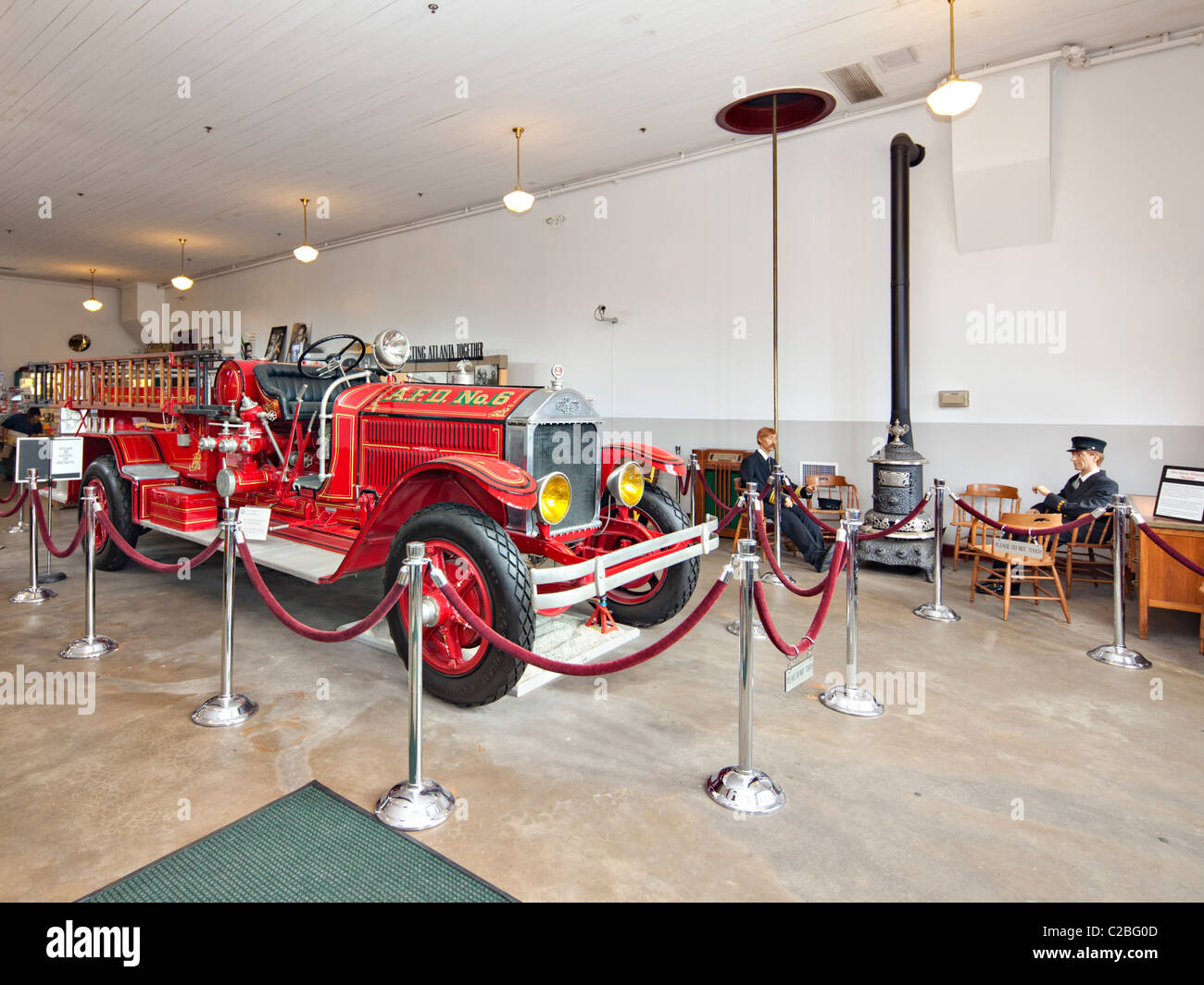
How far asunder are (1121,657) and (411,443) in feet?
13.7

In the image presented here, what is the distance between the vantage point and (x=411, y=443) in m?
3.91

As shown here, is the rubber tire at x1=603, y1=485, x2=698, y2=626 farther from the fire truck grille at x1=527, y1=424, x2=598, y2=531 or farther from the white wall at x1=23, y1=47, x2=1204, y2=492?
the white wall at x1=23, y1=47, x2=1204, y2=492

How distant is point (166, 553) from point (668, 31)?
20.0 ft

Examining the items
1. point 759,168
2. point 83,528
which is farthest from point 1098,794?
point 759,168

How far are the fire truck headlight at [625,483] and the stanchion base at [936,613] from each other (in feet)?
7.43

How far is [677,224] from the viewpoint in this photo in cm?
→ 786

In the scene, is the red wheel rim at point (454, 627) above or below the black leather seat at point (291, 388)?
below

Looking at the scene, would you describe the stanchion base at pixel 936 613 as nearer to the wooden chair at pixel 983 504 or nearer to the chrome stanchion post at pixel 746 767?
the wooden chair at pixel 983 504

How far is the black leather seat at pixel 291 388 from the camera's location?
4660mm

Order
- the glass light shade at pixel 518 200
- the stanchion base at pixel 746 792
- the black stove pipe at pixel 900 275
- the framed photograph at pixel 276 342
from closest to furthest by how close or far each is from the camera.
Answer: the stanchion base at pixel 746 792, the black stove pipe at pixel 900 275, the glass light shade at pixel 518 200, the framed photograph at pixel 276 342

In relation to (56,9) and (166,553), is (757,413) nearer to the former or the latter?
(166,553)

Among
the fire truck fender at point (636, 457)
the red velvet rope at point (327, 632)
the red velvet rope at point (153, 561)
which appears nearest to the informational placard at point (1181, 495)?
the fire truck fender at point (636, 457)

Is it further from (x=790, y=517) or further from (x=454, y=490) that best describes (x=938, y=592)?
(x=454, y=490)

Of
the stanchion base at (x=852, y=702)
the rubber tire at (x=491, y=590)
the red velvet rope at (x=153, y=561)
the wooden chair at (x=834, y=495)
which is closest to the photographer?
the rubber tire at (x=491, y=590)
